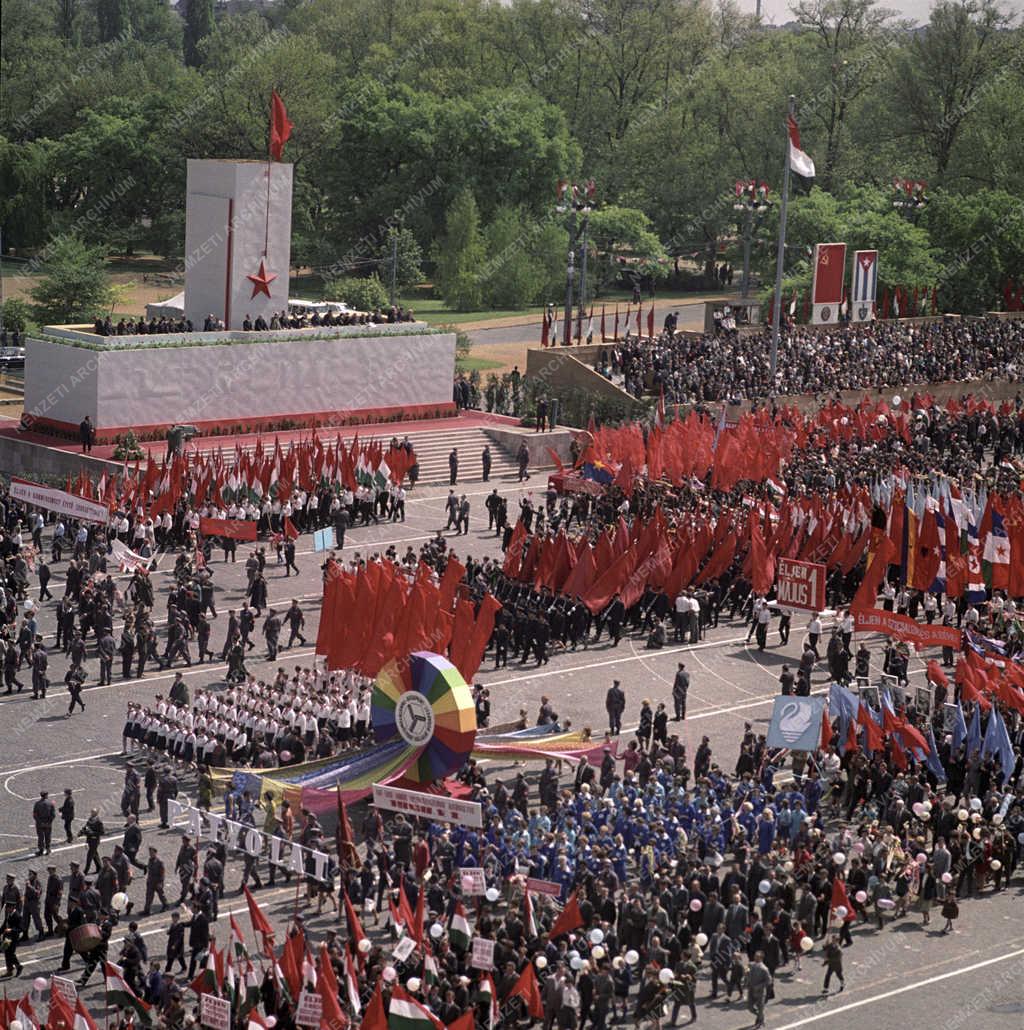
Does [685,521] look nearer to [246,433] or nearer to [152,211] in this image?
[246,433]

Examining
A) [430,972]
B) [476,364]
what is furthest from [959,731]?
[476,364]

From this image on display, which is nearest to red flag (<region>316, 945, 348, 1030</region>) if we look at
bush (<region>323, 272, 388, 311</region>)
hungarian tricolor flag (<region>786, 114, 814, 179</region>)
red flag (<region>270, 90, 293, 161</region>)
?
red flag (<region>270, 90, 293, 161</region>)

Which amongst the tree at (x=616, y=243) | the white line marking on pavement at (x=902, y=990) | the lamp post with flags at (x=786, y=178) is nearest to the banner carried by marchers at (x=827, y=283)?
the lamp post with flags at (x=786, y=178)

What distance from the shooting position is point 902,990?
22.8 m

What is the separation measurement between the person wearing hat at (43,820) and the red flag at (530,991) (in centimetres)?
754

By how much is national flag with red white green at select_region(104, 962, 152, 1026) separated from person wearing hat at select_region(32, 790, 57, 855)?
18.0 ft

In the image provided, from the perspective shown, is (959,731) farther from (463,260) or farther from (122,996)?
(463,260)

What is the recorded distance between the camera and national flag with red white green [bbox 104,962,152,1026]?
789 inches

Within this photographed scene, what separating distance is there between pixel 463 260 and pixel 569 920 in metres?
58.1

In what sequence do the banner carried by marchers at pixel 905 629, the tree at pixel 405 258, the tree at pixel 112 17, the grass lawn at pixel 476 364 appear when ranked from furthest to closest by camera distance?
1. the tree at pixel 112 17
2. the tree at pixel 405 258
3. the grass lawn at pixel 476 364
4. the banner carried by marchers at pixel 905 629

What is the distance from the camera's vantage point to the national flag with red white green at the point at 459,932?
21891 millimetres

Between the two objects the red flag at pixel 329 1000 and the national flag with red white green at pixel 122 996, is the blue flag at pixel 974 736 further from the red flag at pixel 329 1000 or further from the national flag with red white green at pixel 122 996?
the national flag with red white green at pixel 122 996

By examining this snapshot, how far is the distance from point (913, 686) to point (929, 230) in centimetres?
4217

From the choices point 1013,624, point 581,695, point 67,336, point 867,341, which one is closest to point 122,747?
point 581,695
